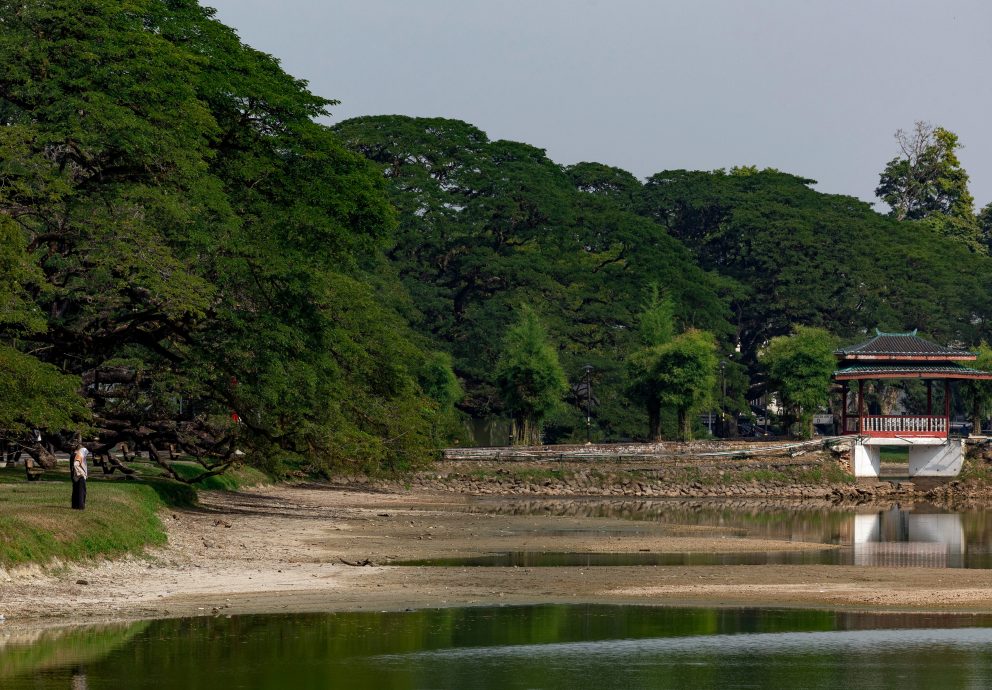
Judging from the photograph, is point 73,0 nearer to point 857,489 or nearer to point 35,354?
point 35,354

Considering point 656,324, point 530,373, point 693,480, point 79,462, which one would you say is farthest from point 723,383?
point 79,462

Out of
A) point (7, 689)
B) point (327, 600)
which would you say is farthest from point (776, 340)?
point (7, 689)

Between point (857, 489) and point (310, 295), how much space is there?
130 feet

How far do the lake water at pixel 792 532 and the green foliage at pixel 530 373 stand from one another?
15.8 metres

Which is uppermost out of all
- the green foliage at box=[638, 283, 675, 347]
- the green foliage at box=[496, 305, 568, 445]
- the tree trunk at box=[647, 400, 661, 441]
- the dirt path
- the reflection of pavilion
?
the green foliage at box=[638, 283, 675, 347]

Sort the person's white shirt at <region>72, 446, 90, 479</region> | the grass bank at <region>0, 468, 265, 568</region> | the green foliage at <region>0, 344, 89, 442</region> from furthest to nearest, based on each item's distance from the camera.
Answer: the green foliage at <region>0, 344, 89, 442</region> < the person's white shirt at <region>72, 446, 90, 479</region> < the grass bank at <region>0, 468, 265, 568</region>

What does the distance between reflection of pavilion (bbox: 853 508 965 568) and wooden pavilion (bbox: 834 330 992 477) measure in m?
15.5

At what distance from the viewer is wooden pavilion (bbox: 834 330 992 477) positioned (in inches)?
3093

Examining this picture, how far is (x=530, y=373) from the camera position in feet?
268

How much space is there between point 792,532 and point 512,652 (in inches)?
1108

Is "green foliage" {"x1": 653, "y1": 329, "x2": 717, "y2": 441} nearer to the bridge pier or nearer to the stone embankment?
the stone embankment

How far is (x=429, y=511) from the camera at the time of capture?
180 ft

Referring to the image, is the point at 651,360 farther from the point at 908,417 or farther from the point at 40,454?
the point at 40,454

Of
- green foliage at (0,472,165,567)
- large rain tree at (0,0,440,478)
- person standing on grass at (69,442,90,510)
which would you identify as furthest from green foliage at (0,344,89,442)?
green foliage at (0,472,165,567)
